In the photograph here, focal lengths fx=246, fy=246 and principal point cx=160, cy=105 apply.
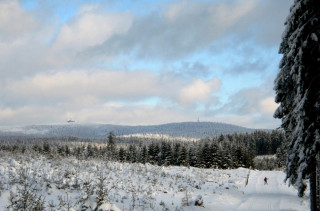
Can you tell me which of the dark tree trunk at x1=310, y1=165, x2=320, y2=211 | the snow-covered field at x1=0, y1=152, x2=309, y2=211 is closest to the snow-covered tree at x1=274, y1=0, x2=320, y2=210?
the dark tree trunk at x1=310, y1=165, x2=320, y2=211

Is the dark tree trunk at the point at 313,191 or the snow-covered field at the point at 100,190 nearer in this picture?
the snow-covered field at the point at 100,190

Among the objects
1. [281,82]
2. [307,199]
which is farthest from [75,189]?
[307,199]

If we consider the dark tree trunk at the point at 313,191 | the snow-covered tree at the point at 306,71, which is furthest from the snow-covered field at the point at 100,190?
the snow-covered tree at the point at 306,71

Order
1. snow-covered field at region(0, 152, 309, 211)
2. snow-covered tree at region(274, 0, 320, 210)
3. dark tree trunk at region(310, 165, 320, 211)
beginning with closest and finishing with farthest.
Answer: snow-covered tree at region(274, 0, 320, 210), snow-covered field at region(0, 152, 309, 211), dark tree trunk at region(310, 165, 320, 211)

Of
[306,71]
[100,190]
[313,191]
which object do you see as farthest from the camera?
[313,191]

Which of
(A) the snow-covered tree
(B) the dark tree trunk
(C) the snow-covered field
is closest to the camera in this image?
(A) the snow-covered tree

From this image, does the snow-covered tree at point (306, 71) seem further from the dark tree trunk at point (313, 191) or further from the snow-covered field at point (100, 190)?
the snow-covered field at point (100, 190)

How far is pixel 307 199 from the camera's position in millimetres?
21328

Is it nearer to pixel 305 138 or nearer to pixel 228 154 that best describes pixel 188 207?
pixel 305 138

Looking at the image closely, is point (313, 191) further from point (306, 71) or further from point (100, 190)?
point (100, 190)

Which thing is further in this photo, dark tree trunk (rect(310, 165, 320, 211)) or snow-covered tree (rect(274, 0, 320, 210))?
dark tree trunk (rect(310, 165, 320, 211))

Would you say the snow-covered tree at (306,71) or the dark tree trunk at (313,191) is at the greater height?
the snow-covered tree at (306,71)

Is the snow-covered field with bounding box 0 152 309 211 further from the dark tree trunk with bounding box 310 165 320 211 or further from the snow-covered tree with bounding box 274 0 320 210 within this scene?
the snow-covered tree with bounding box 274 0 320 210

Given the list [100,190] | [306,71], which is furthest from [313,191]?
[100,190]
